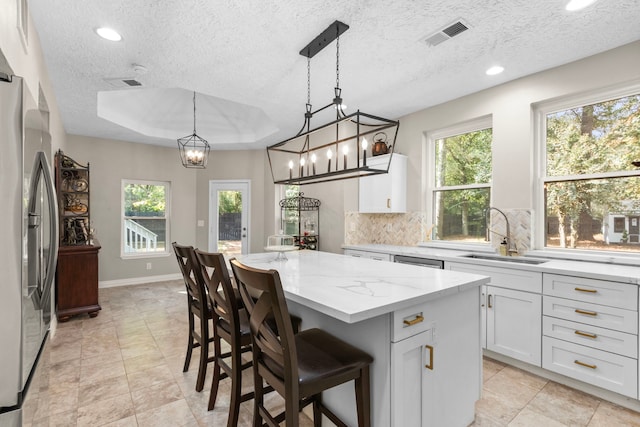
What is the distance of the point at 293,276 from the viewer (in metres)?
2.09

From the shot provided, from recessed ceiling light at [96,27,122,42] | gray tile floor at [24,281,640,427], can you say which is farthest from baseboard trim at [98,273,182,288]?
recessed ceiling light at [96,27,122,42]

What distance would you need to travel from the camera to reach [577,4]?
210cm

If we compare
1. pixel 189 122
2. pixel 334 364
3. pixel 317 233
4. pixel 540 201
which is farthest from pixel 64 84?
pixel 540 201

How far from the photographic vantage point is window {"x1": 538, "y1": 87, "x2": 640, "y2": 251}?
2678 mm

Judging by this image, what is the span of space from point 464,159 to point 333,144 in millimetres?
2074

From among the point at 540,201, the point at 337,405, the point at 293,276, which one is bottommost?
the point at 337,405

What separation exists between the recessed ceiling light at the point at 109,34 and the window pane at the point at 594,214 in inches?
161

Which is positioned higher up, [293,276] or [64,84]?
[64,84]

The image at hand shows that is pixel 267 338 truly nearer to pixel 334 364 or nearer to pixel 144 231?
pixel 334 364

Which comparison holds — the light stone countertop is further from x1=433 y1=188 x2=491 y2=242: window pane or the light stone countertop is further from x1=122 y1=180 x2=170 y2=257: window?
x1=122 y1=180 x2=170 y2=257: window

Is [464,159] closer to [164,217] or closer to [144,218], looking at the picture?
[164,217]

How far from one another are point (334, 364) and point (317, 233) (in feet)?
12.0

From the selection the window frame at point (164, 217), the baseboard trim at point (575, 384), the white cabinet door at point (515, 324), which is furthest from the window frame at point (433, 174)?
the window frame at point (164, 217)

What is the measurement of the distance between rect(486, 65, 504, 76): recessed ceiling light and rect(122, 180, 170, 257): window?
18.6 ft
